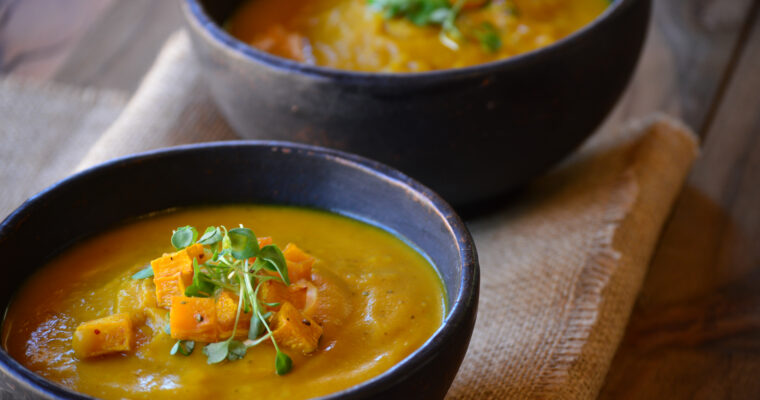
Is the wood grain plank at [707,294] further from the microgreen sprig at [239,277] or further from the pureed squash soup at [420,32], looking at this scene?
the microgreen sprig at [239,277]

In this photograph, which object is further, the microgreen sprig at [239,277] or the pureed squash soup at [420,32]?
the pureed squash soup at [420,32]

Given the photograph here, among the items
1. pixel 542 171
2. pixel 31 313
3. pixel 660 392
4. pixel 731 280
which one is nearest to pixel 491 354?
pixel 660 392

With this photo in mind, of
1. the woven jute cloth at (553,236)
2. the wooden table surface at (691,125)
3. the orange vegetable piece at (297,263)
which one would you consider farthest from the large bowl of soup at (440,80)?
the orange vegetable piece at (297,263)

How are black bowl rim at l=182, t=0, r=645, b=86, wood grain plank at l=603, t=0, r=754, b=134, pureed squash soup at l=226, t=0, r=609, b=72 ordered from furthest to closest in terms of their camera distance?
1. wood grain plank at l=603, t=0, r=754, b=134
2. pureed squash soup at l=226, t=0, r=609, b=72
3. black bowl rim at l=182, t=0, r=645, b=86

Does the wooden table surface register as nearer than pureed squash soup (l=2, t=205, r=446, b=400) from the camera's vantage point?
No

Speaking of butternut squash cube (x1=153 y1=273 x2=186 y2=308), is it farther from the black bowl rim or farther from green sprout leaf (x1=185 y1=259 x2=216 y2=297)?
the black bowl rim

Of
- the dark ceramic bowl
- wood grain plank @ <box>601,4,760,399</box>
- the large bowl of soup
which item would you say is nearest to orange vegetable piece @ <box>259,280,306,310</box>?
the dark ceramic bowl
